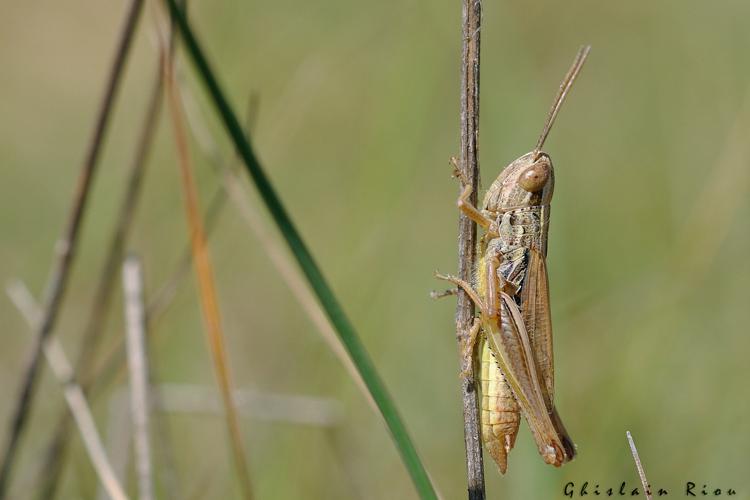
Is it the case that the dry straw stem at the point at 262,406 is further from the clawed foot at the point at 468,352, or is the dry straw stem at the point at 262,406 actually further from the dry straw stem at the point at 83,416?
the clawed foot at the point at 468,352

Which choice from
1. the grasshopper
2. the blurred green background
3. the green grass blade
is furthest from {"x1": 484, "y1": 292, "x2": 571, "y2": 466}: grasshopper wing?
the green grass blade

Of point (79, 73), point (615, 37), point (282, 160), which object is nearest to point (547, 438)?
point (282, 160)

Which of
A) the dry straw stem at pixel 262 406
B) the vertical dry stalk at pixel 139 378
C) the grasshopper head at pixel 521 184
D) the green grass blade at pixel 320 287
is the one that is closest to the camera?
the green grass blade at pixel 320 287

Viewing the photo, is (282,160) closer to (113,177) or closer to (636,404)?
(113,177)

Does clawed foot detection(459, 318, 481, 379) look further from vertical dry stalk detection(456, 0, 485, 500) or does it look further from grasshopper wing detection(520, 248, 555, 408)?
grasshopper wing detection(520, 248, 555, 408)

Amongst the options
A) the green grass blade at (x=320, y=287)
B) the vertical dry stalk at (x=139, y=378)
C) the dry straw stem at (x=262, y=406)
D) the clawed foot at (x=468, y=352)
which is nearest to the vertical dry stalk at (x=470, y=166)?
the clawed foot at (x=468, y=352)

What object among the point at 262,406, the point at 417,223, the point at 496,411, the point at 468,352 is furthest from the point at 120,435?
Answer: the point at 417,223
